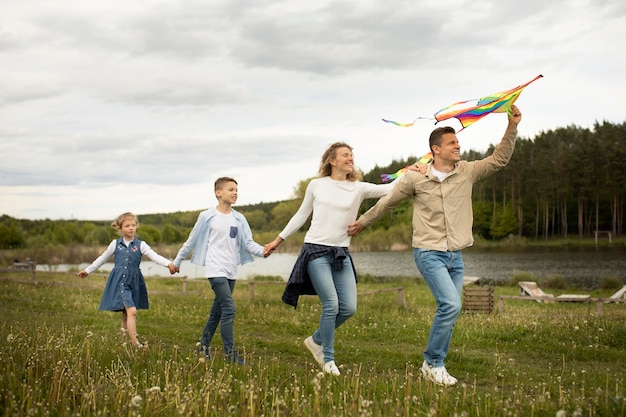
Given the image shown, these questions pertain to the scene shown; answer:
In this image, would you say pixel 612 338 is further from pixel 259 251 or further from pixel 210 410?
pixel 210 410

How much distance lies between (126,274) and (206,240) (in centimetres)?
192

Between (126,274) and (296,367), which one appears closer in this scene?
(296,367)

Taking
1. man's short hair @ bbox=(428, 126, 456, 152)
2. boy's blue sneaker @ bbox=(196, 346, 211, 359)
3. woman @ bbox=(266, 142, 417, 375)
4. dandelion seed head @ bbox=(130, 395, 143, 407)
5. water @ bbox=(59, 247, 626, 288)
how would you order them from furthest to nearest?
water @ bbox=(59, 247, 626, 288), boy's blue sneaker @ bbox=(196, 346, 211, 359), woman @ bbox=(266, 142, 417, 375), man's short hair @ bbox=(428, 126, 456, 152), dandelion seed head @ bbox=(130, 395, 143, 407)

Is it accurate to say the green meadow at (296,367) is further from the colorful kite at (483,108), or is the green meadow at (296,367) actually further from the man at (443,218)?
the colorful kite at (483,108)

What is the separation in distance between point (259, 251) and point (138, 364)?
7.41ft

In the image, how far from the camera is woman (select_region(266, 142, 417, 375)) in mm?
7141

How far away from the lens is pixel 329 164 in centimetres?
759

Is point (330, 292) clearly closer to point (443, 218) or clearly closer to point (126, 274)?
point (443, 218)

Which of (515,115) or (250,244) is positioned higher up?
(515,115)

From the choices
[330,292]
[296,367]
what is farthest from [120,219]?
[330,292]

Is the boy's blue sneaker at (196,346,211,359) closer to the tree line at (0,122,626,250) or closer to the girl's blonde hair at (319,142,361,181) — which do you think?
the girl's blonde hair at (319,142,361,181)

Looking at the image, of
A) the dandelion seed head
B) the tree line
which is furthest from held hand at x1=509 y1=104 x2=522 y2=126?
the tree line

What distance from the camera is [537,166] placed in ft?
266

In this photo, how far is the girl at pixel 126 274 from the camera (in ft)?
30.2
